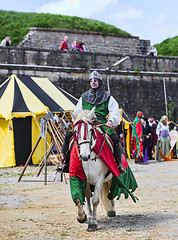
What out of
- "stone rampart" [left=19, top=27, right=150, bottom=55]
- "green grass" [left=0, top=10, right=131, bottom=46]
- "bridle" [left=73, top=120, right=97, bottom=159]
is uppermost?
"green grass" [left=0, top=10, right=131, bottom=46]

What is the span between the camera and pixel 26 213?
742 cm

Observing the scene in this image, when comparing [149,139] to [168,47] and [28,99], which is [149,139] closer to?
[28,99]

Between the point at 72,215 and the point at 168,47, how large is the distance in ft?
100

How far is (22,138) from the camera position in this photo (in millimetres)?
17719

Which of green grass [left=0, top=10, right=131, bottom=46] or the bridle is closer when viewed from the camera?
the bridle

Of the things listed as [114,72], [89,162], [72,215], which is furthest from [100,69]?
[89,162]

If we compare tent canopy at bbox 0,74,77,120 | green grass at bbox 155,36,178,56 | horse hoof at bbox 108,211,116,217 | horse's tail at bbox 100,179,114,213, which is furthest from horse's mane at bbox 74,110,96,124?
green grass at bbox 155,36,178,56

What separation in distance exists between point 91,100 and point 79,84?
675 inches

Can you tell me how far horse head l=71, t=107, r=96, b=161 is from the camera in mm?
5707

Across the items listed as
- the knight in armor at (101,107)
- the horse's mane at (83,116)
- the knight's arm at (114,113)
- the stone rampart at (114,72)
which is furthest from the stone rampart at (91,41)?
the horse's mane at (83,116)

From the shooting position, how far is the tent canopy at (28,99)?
17.1 meters

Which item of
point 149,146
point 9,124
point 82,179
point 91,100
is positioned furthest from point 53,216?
point 149,146

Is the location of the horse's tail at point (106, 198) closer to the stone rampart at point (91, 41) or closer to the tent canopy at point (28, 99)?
the tent canopy at point (28, 99)

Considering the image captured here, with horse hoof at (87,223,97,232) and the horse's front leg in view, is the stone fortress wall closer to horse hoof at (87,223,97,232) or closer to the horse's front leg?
the horse's front leg
